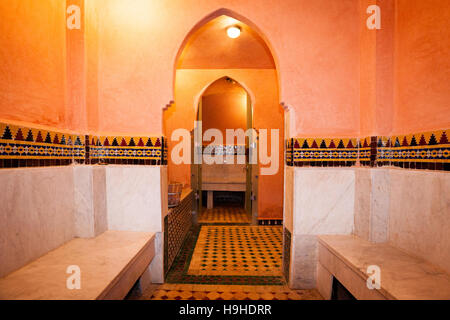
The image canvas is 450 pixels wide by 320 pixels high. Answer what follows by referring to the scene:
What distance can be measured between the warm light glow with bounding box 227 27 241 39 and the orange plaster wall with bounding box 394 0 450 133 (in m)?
2.18

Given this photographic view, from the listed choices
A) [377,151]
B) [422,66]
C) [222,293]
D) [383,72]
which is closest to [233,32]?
[383,72]

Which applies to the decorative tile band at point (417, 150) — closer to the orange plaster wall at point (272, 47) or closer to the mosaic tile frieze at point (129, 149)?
the orange plaster wall at point (272, 47)

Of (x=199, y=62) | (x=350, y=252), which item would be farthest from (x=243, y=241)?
(x=199, y=62)

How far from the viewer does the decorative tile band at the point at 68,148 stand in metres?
1.66

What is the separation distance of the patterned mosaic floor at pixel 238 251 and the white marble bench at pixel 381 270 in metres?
0.79

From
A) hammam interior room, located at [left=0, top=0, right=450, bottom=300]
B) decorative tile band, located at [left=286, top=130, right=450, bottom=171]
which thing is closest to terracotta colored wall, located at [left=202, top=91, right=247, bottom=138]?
hammam interior room, located at [left=0, top=0, right=450, bottom=300]

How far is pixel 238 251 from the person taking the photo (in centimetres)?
370

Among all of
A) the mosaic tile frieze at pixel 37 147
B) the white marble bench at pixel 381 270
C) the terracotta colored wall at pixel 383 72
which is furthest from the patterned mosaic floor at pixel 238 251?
the terracotta colored wall at pixel 383 72

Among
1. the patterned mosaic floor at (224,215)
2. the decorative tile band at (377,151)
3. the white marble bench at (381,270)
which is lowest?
the patterned mosaic floor at (224,215)

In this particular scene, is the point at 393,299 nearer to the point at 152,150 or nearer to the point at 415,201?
the point at 415,201

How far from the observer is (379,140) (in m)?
2.35

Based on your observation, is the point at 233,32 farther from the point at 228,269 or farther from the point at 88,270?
the point at 88,270

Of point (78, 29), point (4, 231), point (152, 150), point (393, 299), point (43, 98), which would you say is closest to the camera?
point (393, 299)

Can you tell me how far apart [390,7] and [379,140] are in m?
1.26
